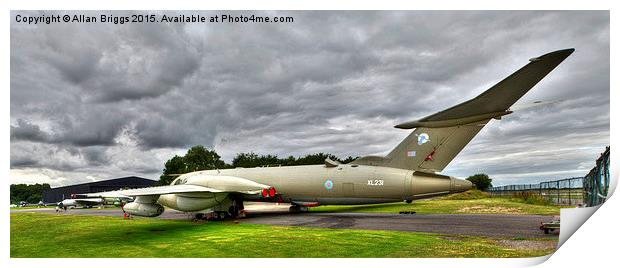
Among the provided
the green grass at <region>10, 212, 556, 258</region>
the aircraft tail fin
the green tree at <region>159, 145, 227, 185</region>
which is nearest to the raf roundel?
the aircraft tail fin

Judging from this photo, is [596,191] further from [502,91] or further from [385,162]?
[385,162]

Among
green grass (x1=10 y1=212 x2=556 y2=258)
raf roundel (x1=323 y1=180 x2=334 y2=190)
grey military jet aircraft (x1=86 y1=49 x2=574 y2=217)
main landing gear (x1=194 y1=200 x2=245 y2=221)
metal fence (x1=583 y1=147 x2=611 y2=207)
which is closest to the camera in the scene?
metal fence (x1=583 y1=147 x2=611 y2=207)

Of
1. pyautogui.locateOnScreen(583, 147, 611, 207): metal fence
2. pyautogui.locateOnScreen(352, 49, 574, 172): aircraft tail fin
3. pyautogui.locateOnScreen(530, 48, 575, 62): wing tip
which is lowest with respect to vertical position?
pyautogui.locateOnScreen(583, 147, 611, 207): metal fence

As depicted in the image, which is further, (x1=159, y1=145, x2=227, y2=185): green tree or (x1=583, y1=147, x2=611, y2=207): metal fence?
(x1=159, y1=145, x2=227, y2=185): green tree

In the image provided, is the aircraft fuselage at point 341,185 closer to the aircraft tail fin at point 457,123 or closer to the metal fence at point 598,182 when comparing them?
the aircraft tail fin at point 457,123

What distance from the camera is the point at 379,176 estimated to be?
15.7m

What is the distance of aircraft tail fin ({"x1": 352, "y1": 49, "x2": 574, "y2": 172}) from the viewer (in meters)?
9.47

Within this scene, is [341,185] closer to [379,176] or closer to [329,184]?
[329,184]

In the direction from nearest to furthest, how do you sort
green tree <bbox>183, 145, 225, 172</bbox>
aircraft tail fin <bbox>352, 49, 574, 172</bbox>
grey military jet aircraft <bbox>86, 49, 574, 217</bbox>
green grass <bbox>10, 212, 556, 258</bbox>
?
green grass <bbox>10, 212, 556, 258</bbox> < aircraft tail fin <bbox>352, 49, 574, 172</bbox> < grey military jet aircraft <bbox>86, 49, 574, 217</bbox> < green tree <bbox>183, 145, 225, 172</bbox>

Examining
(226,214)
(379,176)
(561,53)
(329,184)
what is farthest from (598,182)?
(226,214)

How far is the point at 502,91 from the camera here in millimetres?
A: 10453

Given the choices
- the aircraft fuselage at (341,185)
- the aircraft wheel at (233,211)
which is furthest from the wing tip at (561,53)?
the aircraft wheel at (233,211)

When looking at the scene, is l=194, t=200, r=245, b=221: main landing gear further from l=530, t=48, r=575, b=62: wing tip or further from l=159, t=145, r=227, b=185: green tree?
l=530, t=48, r=575, b=62: wing tip
